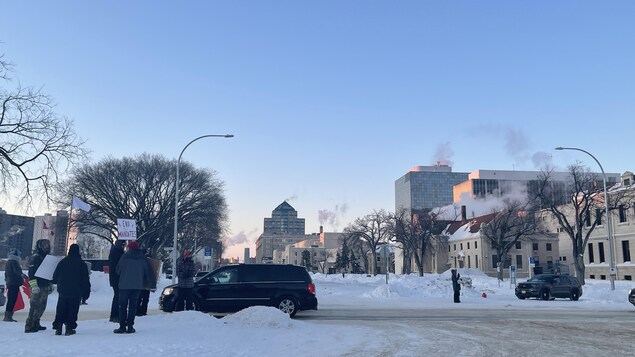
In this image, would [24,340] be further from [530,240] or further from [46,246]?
[530,240]

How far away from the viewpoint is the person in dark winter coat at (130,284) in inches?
417

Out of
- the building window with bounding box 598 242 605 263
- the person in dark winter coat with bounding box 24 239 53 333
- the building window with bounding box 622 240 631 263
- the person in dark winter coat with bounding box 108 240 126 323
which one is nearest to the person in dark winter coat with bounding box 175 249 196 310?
the person in dark winter coat with bounding box 108 240 126 323

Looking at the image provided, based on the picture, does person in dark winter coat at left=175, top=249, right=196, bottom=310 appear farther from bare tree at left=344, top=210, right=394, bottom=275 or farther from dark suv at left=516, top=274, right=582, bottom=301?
bare tree at left=344, top=210, right=394, bottom=275

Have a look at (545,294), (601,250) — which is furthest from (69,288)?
(601,250)

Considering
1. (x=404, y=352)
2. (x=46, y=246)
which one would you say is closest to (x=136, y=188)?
(x=46, y=246)

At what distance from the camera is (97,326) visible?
11.8m

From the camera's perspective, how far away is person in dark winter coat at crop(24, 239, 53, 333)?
10.6 m

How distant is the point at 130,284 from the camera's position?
1084 centimetres

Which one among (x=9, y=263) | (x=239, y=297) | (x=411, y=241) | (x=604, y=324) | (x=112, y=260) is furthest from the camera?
(x=411, y=241)

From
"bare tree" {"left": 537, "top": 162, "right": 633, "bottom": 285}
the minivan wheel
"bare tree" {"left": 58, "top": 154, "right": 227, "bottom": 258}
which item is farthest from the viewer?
"bare tree" {"left": 58, "top": 154, "right": 227, "bottom": 258}

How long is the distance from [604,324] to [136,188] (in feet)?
163

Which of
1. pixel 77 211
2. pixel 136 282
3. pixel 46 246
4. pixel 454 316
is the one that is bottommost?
pixel 454 316

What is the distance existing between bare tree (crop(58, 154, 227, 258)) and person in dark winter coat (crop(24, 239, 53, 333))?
4326 centimetres

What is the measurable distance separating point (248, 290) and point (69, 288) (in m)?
7.10
